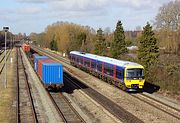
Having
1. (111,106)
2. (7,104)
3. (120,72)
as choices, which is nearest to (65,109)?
(111,106)

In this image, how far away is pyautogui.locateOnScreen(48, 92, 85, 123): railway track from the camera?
20.4m

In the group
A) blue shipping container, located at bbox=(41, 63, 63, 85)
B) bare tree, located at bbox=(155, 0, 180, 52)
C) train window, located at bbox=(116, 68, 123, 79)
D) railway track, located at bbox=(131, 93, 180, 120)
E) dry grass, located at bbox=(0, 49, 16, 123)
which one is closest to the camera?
dry grass, located at bbox=(0, 49, 16, 123)

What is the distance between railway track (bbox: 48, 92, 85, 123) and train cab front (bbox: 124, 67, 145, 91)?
583cm

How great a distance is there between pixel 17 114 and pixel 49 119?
2.30 metres

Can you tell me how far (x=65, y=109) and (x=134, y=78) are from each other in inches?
335

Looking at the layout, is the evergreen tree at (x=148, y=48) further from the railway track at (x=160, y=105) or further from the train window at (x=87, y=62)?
the train window at (x=87, y=62)

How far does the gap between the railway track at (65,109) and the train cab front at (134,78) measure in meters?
5.83

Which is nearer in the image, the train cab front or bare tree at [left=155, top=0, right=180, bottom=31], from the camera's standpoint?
the train cab front

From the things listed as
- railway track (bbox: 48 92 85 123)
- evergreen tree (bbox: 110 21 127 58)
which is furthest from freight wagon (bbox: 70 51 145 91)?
evergreen tree (bbox: 110 21 127 58)

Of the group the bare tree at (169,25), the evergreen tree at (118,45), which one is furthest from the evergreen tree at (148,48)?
the bare tree at (169,25)

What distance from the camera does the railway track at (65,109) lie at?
2042 centimetres

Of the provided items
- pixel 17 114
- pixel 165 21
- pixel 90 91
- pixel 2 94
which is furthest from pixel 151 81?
pixel 165 21

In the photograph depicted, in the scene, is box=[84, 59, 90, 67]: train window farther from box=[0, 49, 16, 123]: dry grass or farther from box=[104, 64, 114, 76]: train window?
box=[0, 49, 16, 123]: dry grass

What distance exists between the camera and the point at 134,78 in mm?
29734
